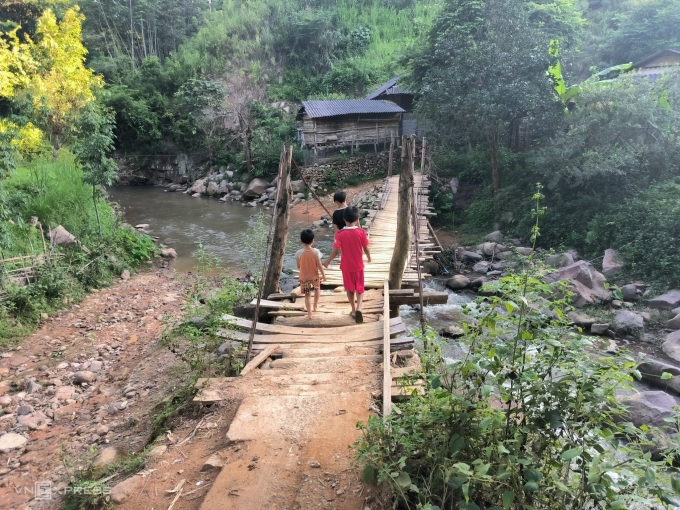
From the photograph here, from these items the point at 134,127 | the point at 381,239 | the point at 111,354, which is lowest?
the point at 111,354

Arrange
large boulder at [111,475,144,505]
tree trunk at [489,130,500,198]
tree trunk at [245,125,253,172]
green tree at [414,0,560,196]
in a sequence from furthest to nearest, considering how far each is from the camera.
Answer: tree trunk at [245,125,253,172] → tree trunk at [489,130,500,198] → green tree at [414,0,560,196] → large boulder at [111,475,144,505]

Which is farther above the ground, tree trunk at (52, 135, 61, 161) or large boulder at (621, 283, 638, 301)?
tree trunk at (52, 135, 61, 161)

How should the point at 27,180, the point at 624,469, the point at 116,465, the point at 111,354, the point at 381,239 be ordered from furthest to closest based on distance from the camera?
1. the point at 27,180
2. the point at 381,239
3. the point at 111,354
4. the point at 116,465
5. the point at 624,469

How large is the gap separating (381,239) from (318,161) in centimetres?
1267

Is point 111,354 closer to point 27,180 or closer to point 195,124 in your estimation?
point 27,180

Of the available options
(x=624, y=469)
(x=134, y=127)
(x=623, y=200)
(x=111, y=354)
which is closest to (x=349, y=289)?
(x=624, y=469)

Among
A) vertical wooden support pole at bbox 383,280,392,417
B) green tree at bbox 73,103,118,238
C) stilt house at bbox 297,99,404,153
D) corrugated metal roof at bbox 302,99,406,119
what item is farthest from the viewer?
stilt house at bbox 297,99,404,153

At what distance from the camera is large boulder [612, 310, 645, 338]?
25.1 feet

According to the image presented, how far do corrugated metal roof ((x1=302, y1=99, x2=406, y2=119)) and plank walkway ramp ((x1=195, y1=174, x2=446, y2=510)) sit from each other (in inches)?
610

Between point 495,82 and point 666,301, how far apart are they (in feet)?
22.0

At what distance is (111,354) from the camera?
6.38m

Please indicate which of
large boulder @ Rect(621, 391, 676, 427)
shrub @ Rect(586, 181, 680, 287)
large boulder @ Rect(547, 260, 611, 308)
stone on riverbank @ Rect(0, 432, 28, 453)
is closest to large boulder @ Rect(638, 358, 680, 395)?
large boulder @ Rect(621, 391, 676, 427)

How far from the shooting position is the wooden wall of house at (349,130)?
66.5 feet

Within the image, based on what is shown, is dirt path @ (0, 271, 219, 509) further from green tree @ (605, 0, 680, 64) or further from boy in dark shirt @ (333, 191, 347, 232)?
green tree @ (605, 0, 680, 64)
